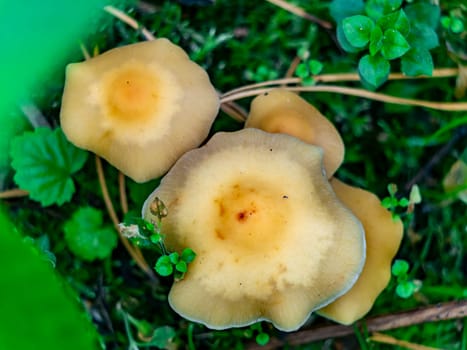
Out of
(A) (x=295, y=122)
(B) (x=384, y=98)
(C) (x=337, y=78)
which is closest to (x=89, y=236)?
(A) (x=295, y=122)

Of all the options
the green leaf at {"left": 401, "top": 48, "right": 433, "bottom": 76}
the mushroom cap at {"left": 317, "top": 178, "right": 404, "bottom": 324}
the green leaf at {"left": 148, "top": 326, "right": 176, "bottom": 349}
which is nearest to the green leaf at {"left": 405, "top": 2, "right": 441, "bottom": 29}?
the green leaf at {"left": 401, "top": 48, "right": 433, "bottom": 76}

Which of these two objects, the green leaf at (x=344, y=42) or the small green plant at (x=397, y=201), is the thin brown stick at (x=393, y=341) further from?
the green leaf at (x=344, y=42)

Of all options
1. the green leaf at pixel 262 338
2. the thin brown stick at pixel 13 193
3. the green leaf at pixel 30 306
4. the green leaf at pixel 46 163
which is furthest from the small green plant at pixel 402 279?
the green leaf at pixel 30 306

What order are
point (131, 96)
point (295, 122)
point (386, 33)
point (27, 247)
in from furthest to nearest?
point (386, 33) < point (295, 122) < point (131, 96) < point (27, 247)

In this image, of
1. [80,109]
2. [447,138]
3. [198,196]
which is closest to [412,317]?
[447,138]

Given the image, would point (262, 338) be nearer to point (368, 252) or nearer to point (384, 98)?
point (368, 252)

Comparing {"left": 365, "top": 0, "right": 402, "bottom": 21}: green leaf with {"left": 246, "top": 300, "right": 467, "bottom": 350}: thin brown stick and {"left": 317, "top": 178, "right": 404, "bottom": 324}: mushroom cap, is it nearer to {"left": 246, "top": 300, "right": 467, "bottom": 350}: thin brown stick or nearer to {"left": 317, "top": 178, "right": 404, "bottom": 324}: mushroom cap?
{"left": 317, "top": 178, "right": 404, "bottom": 324}: mushroom cap
